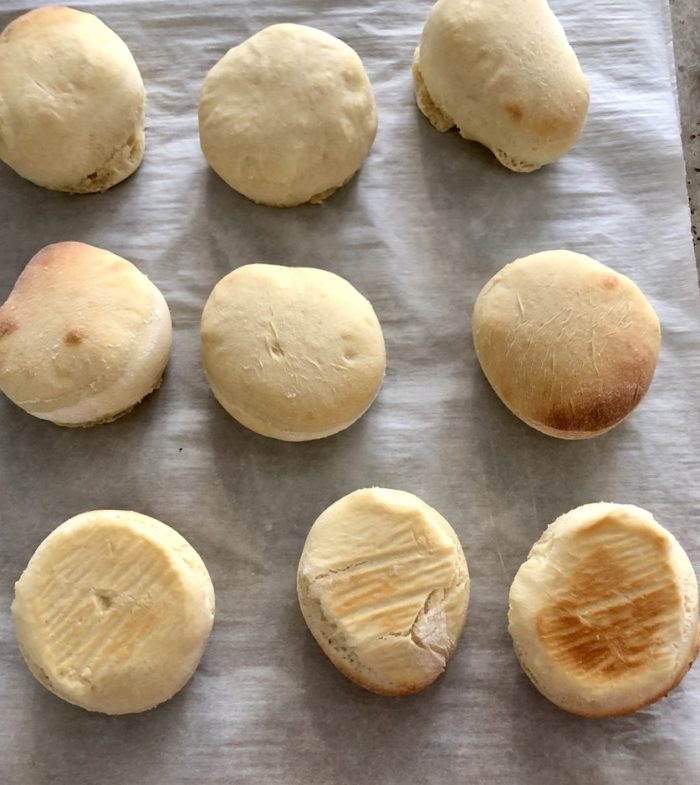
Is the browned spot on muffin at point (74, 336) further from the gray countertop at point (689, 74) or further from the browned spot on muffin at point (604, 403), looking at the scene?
the gray countertop at point (689, 74)

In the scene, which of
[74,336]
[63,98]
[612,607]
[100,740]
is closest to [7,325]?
[74,336]

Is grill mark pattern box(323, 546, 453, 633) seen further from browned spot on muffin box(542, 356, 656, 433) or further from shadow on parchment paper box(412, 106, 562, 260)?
shadow on parchment paper box(412, 106, 562, 260)

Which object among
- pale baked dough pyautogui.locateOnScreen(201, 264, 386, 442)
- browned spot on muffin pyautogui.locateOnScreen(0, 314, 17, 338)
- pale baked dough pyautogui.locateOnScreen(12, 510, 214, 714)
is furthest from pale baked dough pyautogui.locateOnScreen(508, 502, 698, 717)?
browned spot on muffin pyautogui.locateOnScreen(0, 314, 17, 338)

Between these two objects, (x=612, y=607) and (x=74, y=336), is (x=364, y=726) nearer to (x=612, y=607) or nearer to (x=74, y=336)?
(x=612, y=607)

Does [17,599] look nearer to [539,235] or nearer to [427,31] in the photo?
[539,235]

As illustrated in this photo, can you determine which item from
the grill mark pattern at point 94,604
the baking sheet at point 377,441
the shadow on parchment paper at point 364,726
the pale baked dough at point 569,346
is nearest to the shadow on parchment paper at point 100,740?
the baking sheet at point 377,441
